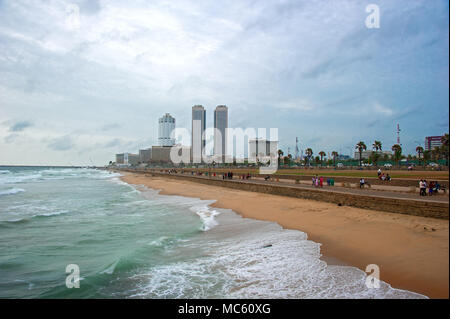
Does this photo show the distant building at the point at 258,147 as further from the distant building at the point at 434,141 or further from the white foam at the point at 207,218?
the distant building at the point at 434,141

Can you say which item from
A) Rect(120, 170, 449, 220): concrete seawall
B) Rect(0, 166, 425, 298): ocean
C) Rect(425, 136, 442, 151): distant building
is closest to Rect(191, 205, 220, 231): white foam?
Rect(0, 166, 425, 298): ocean

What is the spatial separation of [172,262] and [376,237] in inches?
232

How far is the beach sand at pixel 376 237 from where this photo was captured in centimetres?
254

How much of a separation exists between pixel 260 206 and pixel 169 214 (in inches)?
249

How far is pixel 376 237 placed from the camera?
6.53 metres

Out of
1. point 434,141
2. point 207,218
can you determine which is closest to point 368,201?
point 207,218

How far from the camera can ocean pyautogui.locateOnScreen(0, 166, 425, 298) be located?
6.09 metres

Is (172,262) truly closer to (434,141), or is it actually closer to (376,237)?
(376,237)

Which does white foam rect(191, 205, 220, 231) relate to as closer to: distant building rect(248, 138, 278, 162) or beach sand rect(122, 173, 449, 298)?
beach sand rect(122, 173, 449, 298)

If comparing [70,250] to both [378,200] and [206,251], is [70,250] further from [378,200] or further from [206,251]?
[378,200]

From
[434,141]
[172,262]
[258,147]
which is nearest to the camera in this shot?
[434,141]

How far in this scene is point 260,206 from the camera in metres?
18.5

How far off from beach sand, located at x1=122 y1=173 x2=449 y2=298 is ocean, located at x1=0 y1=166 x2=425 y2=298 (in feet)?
2.04

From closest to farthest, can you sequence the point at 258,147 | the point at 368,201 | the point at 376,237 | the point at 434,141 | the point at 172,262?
the point at 434,141 → the point at 376,237 → the point at 172,262 → the point at 368,201 → the point at 258,147
